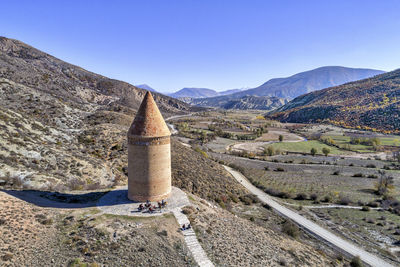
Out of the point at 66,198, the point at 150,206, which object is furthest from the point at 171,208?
the point at 66,198

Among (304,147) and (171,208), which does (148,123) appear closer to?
(171,208)

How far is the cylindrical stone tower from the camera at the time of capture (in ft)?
47.0

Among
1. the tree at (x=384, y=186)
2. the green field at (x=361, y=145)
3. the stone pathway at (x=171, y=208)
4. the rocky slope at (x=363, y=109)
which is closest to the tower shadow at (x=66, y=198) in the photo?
the stone pathway at (x=171, y=208)

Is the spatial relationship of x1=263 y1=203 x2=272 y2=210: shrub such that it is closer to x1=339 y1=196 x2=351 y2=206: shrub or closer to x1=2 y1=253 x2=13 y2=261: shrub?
x1=339 y1=196 x2=351 y2=206: shrub

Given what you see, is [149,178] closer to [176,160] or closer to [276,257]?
[276,257]

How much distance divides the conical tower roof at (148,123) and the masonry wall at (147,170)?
2.21 ft

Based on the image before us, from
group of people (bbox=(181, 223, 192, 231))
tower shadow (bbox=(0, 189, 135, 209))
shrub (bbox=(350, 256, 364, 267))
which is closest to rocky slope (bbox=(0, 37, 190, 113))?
tower shadow (bbox=(0, 189, 135, 209))

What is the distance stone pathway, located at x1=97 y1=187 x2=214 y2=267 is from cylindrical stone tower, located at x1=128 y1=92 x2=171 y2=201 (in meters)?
0.77

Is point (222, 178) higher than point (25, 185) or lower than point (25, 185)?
lower

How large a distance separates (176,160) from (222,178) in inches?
230

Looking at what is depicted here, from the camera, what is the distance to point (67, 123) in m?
31.6

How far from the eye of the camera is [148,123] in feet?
47.8

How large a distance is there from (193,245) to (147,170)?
520 centimetres

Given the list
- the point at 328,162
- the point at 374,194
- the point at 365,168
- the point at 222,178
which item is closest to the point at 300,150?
the point at 328,162
